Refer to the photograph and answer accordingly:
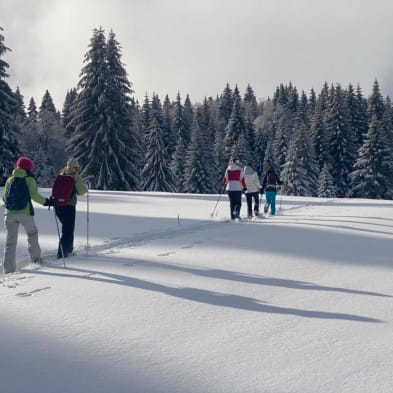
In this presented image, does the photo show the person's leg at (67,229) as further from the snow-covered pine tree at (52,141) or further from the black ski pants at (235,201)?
the snow-covered pine tree at (52,141)

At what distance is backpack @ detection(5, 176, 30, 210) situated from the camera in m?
7.28

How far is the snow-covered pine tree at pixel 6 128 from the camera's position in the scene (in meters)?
28.8

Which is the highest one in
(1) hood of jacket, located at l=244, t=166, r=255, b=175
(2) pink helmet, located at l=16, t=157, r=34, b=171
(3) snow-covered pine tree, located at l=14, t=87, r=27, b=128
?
(3) snow-covered pine tree, located at l=14, t=87, r=27, b=128

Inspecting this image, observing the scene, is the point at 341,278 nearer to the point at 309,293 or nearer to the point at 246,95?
the point at 309,293

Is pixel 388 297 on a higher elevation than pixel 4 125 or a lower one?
lower

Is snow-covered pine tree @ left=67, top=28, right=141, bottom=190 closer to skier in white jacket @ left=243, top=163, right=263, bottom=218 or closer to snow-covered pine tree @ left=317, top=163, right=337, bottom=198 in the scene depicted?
skier in white jacket @ left=243, top=163, right=263, bottom=218

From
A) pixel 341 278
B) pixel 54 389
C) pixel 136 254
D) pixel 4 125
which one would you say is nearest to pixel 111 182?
pixel 4 125

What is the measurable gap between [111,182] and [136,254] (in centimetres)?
2617

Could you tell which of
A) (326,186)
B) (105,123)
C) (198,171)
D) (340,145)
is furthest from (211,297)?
(340,145)

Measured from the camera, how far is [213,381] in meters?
3.31

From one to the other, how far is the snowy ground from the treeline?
24.6 metres

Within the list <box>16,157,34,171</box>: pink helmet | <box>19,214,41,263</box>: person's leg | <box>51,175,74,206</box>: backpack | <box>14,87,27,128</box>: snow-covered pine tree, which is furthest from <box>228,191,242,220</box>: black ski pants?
<box>14,87,27,128</box>: snow-covered pine tree

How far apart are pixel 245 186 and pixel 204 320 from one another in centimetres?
912

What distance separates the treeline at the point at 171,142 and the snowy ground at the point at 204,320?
24643mm
